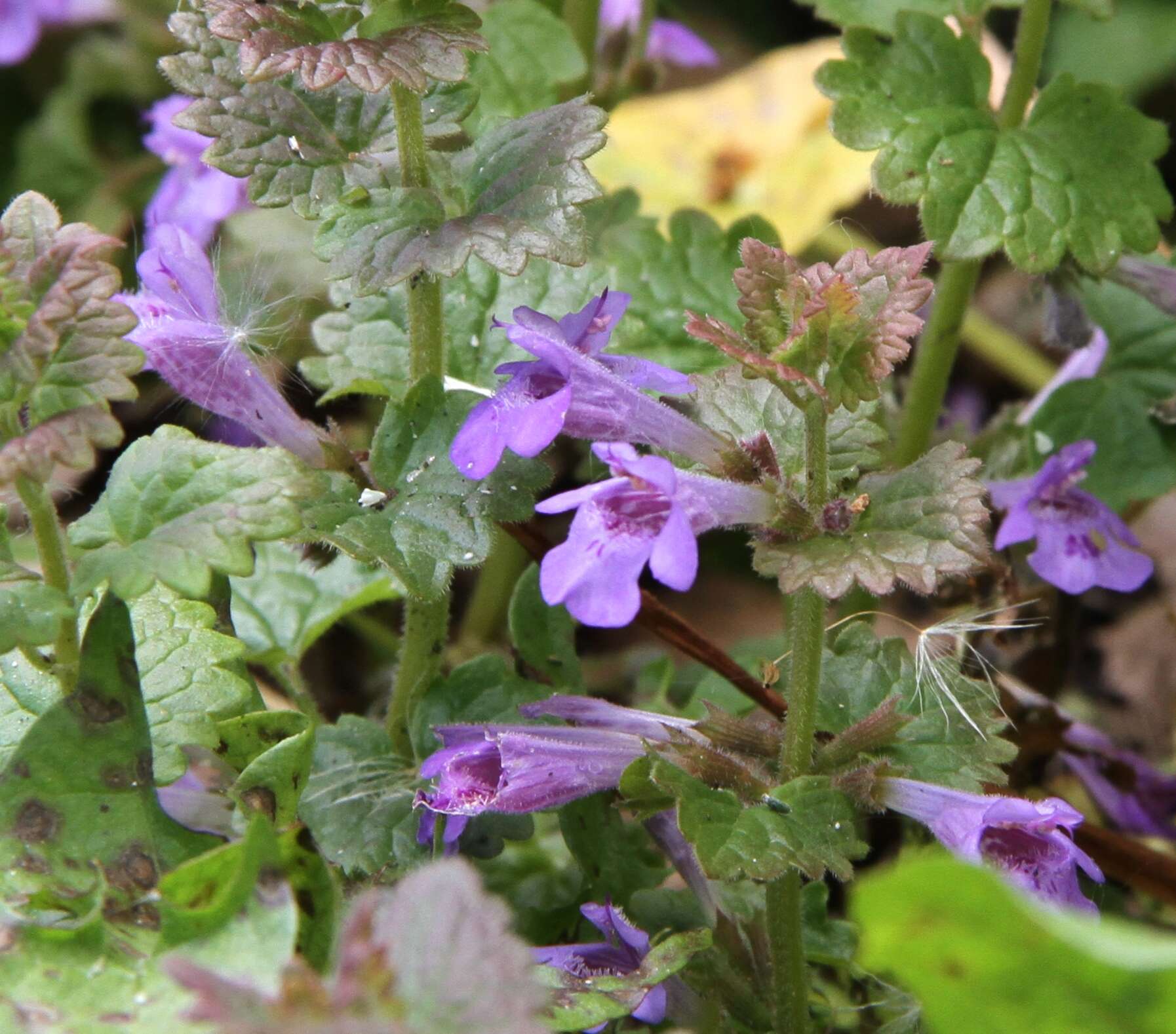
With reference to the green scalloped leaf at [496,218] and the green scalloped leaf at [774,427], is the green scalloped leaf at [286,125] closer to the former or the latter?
the green scalloped leaf at [496,218]

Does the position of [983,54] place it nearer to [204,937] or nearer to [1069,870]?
[1069,870]

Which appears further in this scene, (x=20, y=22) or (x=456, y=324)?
(x=20, y=22)

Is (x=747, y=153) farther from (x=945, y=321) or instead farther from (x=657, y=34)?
(x=945, y=321)

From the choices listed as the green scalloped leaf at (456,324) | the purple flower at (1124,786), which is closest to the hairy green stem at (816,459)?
the green scalloped leaf at (456,324)

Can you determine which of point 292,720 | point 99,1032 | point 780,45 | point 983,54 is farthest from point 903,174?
point 780,45

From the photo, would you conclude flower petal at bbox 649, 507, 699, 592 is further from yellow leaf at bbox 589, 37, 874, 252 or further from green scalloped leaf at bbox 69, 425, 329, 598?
yellow leaf at bbox 589, 37, 874, 252

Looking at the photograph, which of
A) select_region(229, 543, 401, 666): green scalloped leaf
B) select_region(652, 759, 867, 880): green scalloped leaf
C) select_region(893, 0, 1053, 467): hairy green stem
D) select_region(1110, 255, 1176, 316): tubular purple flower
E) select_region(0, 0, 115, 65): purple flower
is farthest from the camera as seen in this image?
select_region(0, 0, 115, 65): purple flower

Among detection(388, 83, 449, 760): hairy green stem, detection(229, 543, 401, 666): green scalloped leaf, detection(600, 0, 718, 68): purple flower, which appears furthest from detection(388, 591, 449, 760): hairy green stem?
detection(600, 0, 718, 68): purple flower

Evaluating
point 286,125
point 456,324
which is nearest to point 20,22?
point 456,324

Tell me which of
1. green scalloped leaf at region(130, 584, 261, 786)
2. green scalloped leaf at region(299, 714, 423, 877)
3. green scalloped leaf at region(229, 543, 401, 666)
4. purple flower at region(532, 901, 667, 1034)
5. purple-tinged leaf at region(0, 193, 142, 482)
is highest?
purple-tinged leaf at region(0, 193, 142, 482)
